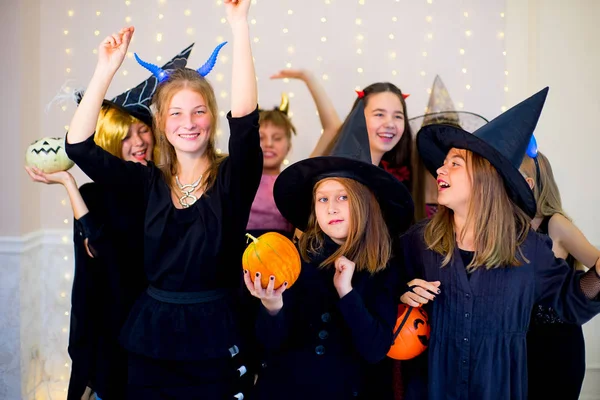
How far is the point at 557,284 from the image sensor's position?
7.83 feet

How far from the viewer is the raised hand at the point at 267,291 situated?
198 centimetres

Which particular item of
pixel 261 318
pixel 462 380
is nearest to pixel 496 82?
pixel 462 380

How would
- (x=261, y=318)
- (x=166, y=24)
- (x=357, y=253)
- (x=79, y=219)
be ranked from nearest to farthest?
(x=261, y=318) → (x=357, y=253) → (x=79, y=219) → (x=166, y=24)

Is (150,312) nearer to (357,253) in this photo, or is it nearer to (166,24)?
(357,253)

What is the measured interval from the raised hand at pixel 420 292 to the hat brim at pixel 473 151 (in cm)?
52

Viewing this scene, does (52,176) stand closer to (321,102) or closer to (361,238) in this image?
(361,238)

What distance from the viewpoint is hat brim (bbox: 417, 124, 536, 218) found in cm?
232

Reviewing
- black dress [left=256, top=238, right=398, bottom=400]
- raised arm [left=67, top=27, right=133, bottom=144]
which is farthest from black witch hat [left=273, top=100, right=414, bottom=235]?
raised arm [left=67, top=27, right=133, bottom=144]

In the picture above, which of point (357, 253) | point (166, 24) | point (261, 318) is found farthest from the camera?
point (166, 24)

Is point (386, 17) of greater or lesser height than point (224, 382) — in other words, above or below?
above

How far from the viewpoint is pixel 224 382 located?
2211 mm

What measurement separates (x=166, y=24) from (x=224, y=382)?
2.84m

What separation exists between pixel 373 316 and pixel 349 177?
1.86 ft

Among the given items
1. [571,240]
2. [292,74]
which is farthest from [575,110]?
[292,74]
